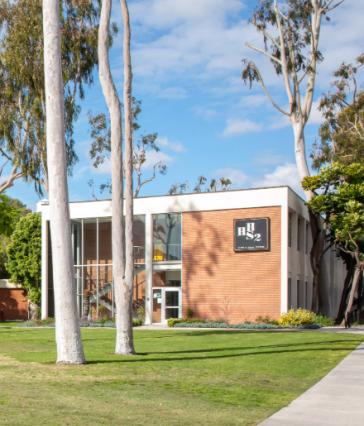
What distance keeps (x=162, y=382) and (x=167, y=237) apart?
84.2ft

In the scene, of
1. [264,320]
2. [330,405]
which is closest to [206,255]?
[264,320]

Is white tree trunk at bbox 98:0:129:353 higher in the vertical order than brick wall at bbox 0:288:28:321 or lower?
higher

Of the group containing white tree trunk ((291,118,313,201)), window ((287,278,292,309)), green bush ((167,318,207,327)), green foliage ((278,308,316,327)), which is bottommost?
green bush ((167,318,207,327))

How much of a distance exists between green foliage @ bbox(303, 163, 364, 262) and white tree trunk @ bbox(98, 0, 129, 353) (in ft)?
55.3

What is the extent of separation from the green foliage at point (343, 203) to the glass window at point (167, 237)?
715cm

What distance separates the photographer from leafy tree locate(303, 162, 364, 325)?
3225 cm

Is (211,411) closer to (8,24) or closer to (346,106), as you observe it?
(8,24)

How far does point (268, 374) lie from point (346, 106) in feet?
112

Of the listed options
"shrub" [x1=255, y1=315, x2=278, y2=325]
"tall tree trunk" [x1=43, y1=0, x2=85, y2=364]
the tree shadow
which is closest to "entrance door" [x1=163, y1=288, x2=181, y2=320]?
"shrub" [x1=255, y1=315, x2=278, y2=325]

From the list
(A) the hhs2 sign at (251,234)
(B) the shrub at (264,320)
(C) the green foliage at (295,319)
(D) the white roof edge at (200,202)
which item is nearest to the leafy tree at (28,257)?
(D) the white roof edge at (200,202)

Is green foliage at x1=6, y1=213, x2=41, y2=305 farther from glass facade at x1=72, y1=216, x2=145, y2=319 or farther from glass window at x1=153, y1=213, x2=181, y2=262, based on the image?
glass window at x1=153, y1=213, x2=181, y2=262

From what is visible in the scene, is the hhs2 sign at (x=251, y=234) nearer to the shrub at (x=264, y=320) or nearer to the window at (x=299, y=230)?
the shrub at (x=264, y=320)

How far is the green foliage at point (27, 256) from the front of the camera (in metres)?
46.7

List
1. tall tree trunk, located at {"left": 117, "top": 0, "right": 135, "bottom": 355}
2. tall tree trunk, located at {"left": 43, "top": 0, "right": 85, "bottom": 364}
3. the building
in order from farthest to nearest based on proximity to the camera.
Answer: the building < tall tree trunk, located at {"left": 117, "top": 0, "right": 135, "bottom": 355} < tall tree trunk, located at {"left": 43, "top": 0, "right": 85, "bottom": 364}
